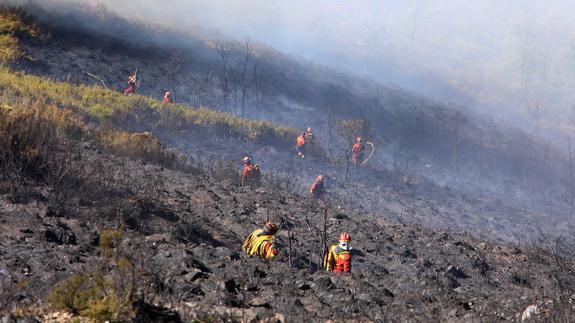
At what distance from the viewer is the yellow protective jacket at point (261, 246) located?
7.62m

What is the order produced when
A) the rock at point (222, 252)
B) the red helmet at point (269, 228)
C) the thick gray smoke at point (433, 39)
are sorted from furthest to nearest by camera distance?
the thick gray smoke at point (433, 39) → the red helmet at point (269, 228) → the rock at point (222, 252)

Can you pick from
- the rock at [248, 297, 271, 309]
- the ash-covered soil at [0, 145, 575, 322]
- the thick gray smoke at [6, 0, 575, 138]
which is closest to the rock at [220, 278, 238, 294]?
the ash-covered soil at [0, 145, 575, 322]

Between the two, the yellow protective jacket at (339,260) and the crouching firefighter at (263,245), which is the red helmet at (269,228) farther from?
the yellow protective jacket at (339,260)

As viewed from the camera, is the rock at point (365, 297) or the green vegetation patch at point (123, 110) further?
the green vegetation patch at point (123, 110)

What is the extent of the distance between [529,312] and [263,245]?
3489 mm

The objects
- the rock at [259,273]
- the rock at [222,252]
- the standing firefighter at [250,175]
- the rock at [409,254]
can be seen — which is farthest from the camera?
the standing firefighter at [250,175]

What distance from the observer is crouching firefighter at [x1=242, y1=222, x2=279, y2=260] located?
7.63 meters

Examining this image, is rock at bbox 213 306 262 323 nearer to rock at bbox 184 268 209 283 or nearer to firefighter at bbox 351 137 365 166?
rock at bbox 184 268 209 283

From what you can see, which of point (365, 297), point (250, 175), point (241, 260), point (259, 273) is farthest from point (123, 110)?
point (365, 297)

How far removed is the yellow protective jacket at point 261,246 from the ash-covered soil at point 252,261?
162 mm

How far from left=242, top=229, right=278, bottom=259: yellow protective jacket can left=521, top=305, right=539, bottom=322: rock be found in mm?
3165

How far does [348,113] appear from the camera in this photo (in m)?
29.3

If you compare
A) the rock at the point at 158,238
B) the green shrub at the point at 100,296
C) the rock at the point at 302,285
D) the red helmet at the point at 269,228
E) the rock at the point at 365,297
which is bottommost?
the rock at the point at 158,238

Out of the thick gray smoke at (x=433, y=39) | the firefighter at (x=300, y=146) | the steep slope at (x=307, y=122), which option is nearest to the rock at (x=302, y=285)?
the steep slope at (x=307, y=122)
